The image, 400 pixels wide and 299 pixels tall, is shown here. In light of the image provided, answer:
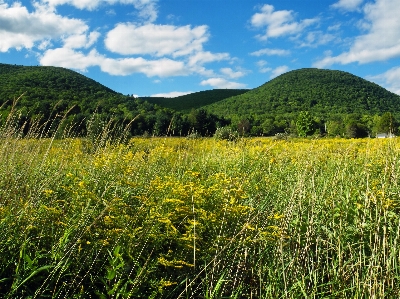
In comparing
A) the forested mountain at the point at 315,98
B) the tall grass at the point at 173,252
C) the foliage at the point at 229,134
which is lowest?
the tall grass at the point at 173,252

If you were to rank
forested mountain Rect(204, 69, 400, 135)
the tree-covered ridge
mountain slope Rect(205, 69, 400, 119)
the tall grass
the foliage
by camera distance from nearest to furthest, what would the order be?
the tall grass
the foliage
forested mountain Rect(204, 69, 400, 135)
mountain slope Rect(205, 69, 400, 119)
the tree-covered ridge

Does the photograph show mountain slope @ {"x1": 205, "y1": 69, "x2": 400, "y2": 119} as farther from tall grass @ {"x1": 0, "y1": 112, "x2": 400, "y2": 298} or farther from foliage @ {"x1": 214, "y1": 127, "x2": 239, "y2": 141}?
tall grass @ {"x1": 0, "y1": 112, "x2": 400, "y2": 298}

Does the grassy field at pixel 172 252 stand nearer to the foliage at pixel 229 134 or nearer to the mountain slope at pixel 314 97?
the foliage at pixel 229 134

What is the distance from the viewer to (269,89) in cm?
11250

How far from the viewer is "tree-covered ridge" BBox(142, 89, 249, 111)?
118 m

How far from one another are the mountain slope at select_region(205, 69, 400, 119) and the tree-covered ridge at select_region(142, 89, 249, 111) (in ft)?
43.0

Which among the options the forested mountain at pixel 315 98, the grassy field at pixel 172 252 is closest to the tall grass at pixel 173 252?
the grassy field at pixel 172 252

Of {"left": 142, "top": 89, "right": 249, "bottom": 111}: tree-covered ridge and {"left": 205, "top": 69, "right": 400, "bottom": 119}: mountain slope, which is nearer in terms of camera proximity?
{"left": 205, "top": 69, "right": 400, "bottom": 119}: mountain slope

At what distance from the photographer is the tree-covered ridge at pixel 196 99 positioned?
117875mm

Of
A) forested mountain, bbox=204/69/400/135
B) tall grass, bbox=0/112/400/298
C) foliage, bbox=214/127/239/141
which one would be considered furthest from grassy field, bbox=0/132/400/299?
forested mountain, bbox=204/69/400/135

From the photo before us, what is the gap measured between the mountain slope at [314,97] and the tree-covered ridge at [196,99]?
13.1 m

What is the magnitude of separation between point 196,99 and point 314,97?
4620 cm

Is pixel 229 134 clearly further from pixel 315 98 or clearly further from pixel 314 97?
pixel 314 97

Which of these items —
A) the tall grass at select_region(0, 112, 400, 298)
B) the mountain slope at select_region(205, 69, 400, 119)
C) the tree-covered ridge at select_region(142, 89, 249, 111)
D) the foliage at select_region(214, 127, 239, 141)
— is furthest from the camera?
the tree-covered ridge at select_region(142, 89, 249, 111)
